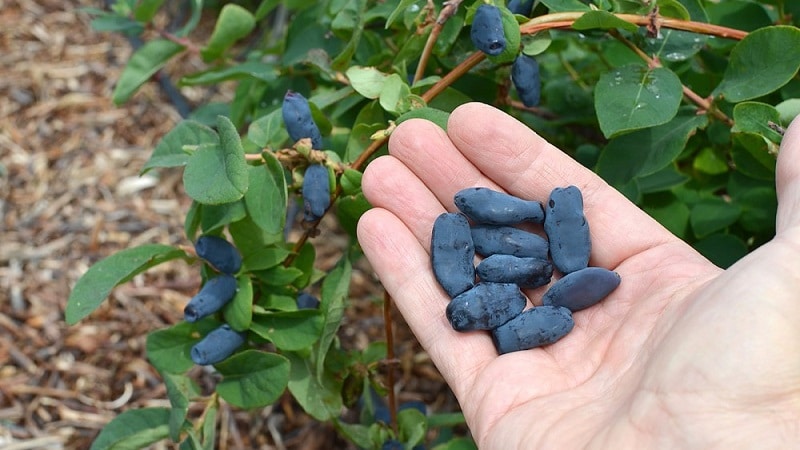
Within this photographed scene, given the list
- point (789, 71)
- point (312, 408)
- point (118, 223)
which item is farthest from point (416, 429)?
point (118, 223)

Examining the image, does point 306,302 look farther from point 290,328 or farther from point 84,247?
point 84,247

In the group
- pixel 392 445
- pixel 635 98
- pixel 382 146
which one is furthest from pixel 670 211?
pixel 392 445

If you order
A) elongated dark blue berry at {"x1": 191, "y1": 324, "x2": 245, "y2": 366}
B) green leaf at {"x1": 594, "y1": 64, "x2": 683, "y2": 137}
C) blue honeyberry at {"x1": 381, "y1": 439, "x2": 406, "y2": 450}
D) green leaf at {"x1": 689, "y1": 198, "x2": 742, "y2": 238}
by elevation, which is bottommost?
blue honeyberry at {"x1": 381, "y1": 439, "x2": 406, "y2": 450}

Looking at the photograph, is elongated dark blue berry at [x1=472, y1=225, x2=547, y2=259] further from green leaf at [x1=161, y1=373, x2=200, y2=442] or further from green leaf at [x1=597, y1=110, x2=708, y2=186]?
green leaf at [x1=161, y1=373, x2=200, y2=442]

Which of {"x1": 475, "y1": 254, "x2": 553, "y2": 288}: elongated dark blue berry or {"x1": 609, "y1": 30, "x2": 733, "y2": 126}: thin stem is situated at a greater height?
{"x1": 609, "y1": 30, "x2": 733, "y2": 126}: thin stem

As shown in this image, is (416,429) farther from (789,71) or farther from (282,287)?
(789,71)

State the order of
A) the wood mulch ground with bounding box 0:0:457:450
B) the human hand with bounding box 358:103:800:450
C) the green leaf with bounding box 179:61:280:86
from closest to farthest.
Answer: the human hand with bounding box 358:103:800:450, the green leaf with bounding box 179:61:280:86, the wood mulch ground with bounding box 0:0:457:450

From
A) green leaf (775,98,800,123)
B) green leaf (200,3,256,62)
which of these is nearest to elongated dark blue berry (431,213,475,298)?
green leaf (775,98,800,123)
